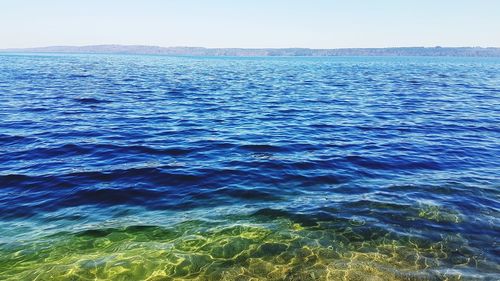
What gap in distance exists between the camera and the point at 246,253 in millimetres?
10484

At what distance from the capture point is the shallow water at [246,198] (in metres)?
9.95

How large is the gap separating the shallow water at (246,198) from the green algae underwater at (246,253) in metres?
0.05

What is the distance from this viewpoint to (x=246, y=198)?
14250 mm

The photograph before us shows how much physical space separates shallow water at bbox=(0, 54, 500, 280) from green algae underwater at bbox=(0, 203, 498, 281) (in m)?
0.05

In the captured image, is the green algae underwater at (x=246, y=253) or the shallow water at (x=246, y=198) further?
the shallow water at (x=246, y=198)

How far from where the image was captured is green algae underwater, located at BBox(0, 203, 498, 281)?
9.45 metres

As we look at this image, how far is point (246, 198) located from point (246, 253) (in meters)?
3.89

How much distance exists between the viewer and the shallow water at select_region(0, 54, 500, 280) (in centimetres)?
995

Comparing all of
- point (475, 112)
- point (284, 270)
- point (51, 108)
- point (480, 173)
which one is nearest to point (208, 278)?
point (284, 270)

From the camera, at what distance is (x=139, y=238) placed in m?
11.2

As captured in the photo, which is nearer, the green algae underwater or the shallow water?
the green algae underwater

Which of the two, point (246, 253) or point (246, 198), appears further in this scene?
point (246, 198)

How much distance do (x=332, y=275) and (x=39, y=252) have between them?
8260 millimetres

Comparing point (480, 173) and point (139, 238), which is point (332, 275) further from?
point (480, 173)
